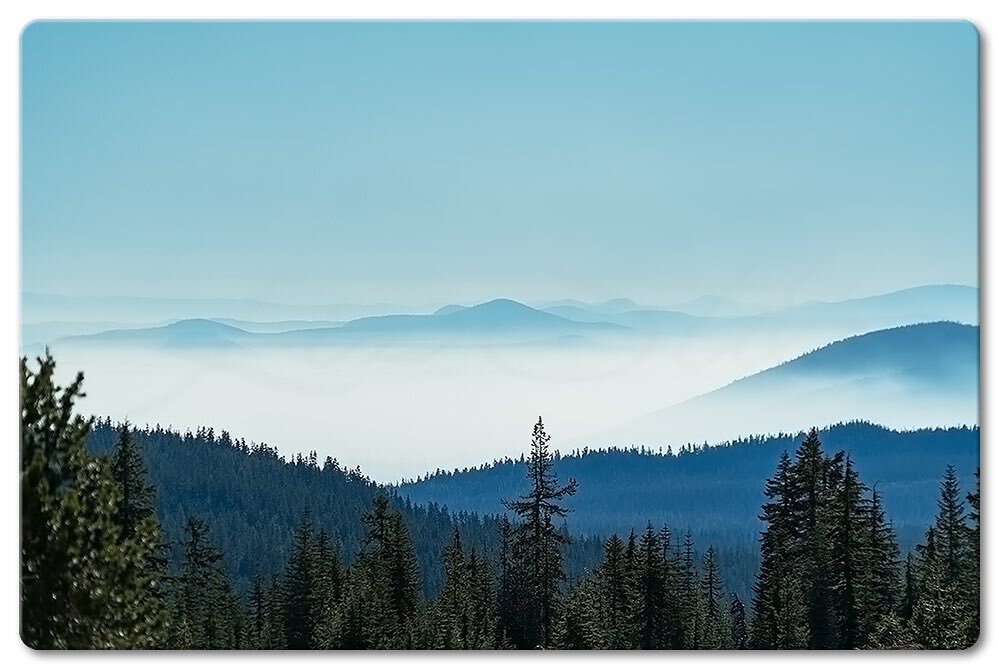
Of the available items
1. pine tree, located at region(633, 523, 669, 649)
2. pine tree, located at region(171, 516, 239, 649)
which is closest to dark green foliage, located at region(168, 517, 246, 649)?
pine tree, located at region(171, 516, 239, 649)

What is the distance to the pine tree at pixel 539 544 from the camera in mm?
9781

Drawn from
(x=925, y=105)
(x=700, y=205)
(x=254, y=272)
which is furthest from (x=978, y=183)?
(x=254, y=272)

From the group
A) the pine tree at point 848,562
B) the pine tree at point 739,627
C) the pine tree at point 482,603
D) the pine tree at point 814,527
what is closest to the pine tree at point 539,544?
the pine tree at point 482,603

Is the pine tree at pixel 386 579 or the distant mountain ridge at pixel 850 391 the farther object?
the pine tree at pixel 386 579

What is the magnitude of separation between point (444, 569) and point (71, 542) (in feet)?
6.94

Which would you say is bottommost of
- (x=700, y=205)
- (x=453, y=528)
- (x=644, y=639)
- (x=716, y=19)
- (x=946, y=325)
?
(x=644, y=639)

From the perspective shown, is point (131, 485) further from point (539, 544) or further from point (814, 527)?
point (814, 527)

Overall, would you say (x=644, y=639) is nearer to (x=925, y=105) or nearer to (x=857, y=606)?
(x=857, y=606)

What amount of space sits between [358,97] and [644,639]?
345 centimetres

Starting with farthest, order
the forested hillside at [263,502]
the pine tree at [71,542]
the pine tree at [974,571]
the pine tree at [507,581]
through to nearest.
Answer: the pine tree at [507,581] → the forested hillside at [263,502] → the pine tree at [71,542] → the pine tree at [974,571]

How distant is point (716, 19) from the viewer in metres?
9.58

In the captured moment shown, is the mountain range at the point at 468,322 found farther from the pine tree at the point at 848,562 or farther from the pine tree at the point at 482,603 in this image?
the pine tree at the point at 482,603

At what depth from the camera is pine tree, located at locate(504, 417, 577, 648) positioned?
9.78 metres

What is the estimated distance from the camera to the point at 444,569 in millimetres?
10031
